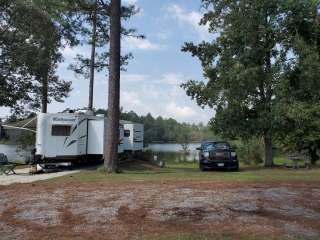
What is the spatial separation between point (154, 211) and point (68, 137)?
13.7 meters

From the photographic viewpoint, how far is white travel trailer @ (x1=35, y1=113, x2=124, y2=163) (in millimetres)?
21500

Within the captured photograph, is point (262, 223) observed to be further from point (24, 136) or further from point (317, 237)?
point (24, 136)

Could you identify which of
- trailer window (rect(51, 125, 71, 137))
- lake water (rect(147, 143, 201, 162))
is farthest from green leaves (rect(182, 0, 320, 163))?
lake water (rect(147, 143, 201, 162))

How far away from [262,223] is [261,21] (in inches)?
690

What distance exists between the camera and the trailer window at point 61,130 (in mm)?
21750

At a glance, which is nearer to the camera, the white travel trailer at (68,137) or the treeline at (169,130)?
the white travel trailer at (68,137)

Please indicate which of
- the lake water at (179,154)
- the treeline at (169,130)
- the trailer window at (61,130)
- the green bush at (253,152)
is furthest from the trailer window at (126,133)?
the treeline at (169,130)

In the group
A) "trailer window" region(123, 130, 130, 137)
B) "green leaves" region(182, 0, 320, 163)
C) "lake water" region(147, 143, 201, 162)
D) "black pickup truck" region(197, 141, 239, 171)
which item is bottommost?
"black pickup truck" region(197, 141, 239, 171)

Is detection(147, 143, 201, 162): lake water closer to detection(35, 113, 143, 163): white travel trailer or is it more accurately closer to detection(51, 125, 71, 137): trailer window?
detection(35, 113, 143, 163): white travel trailer

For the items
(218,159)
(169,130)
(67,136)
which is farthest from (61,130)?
(169,130)

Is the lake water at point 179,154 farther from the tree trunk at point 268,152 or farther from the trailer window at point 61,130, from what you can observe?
the trailer window at point 61,130

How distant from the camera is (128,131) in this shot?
3275 centimetres

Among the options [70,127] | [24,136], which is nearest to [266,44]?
[70,127]

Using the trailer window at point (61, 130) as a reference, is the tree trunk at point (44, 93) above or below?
above
